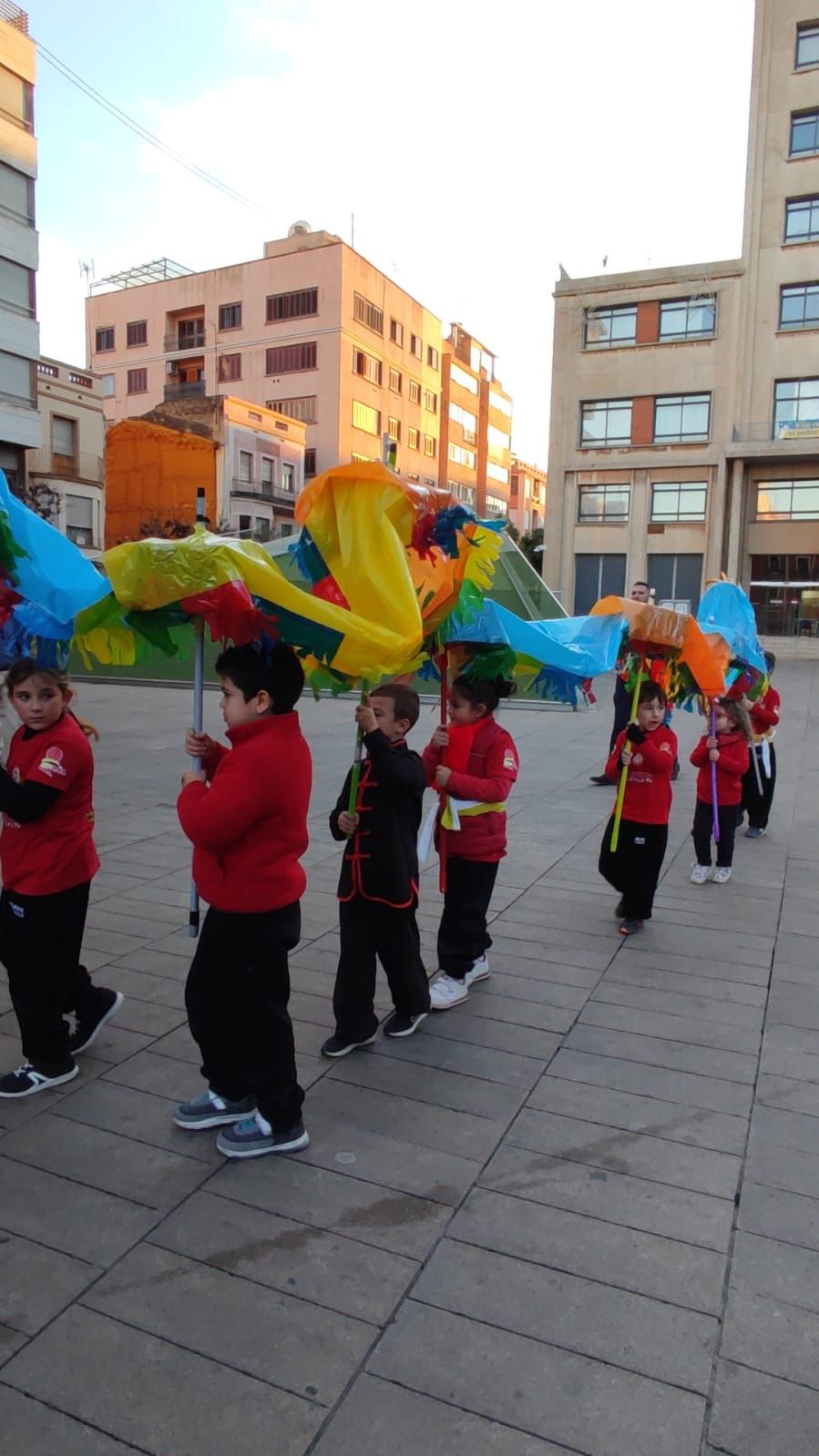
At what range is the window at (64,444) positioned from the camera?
3866 cm

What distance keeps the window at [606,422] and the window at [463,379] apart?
1126 inches

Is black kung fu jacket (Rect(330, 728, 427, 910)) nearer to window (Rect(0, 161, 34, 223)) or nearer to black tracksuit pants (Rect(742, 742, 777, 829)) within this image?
black tracksuit pants (Rect(742, 742, 777, 829))

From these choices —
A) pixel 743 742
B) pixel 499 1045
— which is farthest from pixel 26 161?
pixel 499 1045

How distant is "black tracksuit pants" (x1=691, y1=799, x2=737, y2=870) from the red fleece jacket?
4183 mm

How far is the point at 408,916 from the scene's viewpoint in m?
3.88

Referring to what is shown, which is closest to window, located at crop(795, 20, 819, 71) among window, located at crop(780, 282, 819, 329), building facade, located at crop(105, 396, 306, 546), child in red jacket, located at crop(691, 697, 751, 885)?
window, located at crop(780, 282, 819, 329)

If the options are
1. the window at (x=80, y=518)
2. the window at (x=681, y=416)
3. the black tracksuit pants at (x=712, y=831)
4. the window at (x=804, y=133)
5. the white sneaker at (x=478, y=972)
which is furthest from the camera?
the window at (x=80, y=518)

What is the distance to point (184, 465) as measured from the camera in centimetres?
4388

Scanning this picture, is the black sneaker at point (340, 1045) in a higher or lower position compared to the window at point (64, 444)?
lower

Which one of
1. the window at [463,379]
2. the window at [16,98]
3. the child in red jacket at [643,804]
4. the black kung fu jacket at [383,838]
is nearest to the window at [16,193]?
the window at [16,98]

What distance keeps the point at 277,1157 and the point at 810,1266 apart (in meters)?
1.64

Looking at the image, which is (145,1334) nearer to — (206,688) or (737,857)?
(737,857)

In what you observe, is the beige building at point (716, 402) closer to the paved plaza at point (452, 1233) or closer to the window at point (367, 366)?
the window at point (367, 366)

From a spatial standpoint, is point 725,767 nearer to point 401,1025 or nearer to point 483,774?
point 483,774
